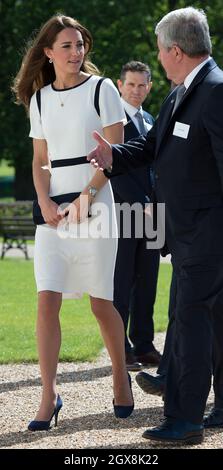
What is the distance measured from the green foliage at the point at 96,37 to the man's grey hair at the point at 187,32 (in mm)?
26798

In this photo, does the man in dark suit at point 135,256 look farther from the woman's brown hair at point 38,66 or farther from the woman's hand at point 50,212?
the woman's hand at point 50,212

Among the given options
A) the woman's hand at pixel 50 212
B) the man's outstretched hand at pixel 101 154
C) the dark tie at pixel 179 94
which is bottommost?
the woman's hand at pixel 50 212

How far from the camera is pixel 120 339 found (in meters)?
6.15

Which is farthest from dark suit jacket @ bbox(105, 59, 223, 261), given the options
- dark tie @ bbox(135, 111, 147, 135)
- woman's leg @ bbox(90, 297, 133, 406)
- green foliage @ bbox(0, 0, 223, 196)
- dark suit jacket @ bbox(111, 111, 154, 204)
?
green foliage @ bbox(0, 0, 223, 196)

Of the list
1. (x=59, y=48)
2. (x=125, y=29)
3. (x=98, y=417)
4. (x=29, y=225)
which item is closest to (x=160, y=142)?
(x=59, y=48)

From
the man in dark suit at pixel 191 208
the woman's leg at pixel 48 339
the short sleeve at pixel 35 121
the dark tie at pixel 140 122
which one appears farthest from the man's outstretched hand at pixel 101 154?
the dark tie at pixel 140 122

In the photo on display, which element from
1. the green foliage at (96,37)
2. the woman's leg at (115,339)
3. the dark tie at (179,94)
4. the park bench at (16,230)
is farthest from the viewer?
the green foliage at (96,37)

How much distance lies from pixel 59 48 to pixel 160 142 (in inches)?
35.4

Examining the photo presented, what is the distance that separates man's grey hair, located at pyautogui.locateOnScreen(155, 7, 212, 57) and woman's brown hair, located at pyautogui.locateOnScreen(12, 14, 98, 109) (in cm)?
84

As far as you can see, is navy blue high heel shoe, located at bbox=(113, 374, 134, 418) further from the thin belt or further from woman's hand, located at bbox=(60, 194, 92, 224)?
the thin belt

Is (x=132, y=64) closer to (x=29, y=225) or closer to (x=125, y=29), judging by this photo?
(x=29, y=225)

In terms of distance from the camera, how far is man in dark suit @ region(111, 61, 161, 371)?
8.04 m

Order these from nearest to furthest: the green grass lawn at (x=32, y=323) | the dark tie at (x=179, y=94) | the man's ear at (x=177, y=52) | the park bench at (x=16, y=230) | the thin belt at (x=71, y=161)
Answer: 1. the man's ear at (x=177, y=52)
2. the dark tie at (x=179, y=94)
3. the thin belt at (x=71, y=161)
4. the green grass lawn at (x=32, y=323)
5. the park bench at (x=16, y=230)

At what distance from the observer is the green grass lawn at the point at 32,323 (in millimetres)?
8615
